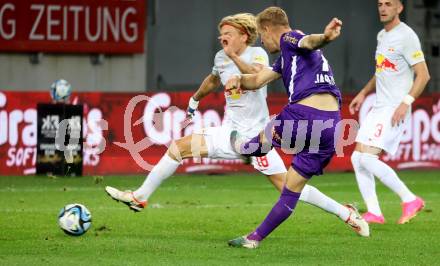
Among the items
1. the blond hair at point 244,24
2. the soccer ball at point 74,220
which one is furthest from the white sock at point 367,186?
the soccer ball at point 74,220

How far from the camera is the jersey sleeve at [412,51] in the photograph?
37.2 ft

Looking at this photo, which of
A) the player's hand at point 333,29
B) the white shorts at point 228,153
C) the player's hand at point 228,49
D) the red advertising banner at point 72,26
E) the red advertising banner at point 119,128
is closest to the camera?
the player's hand at point 333,29

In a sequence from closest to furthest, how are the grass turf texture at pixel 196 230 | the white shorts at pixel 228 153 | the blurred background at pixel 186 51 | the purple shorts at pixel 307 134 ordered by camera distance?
1. the grass turf texture at pixel 196 230
2. the purple shorts at pixel 307 134
3. the white shorts at pixel 228 153
4. the blurred background at pixel 186 51

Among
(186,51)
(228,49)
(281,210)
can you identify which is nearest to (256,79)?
(228,49)

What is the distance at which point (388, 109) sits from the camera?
37.8ft

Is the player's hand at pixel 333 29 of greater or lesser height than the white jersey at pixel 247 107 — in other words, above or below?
above

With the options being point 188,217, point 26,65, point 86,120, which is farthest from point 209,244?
point 26,65

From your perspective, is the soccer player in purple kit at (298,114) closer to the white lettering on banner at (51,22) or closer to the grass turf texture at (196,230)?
the grass turf texture at (196,230)

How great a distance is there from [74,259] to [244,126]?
2.50 metres

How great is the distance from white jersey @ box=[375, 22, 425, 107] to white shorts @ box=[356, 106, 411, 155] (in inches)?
3.9

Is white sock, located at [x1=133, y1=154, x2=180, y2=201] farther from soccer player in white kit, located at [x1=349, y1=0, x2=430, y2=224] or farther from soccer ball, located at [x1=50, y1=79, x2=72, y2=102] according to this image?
soccer ball, located at [x1=50, y1=79, x2=72, y2=102]

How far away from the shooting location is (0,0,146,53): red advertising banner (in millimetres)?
21438

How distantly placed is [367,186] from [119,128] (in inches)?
259

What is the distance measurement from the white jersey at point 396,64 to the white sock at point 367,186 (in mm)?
595
